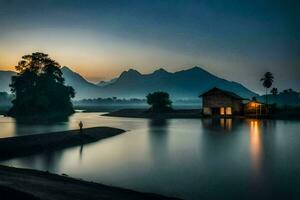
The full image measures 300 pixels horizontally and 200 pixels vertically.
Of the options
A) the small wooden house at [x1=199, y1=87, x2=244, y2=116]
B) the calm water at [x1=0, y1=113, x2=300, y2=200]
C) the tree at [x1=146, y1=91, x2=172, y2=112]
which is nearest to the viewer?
the calm water at [x1=0, y1=113, x2=300, y2=200]

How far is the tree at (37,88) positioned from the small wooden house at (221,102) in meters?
53.8

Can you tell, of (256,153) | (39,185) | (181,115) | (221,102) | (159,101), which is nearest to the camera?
(39,185)

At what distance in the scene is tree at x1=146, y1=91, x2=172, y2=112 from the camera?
3852 inches

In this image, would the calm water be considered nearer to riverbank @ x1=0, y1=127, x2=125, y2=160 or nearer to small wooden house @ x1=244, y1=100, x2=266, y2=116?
riverbank @ x1=0, y1=127, x2=125, y2=160

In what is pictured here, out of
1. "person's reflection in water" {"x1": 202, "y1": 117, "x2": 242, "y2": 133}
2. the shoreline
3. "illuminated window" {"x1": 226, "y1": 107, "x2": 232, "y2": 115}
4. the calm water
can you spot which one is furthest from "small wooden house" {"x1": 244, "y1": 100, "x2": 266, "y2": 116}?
the calm water

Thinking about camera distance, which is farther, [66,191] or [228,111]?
[228,111]

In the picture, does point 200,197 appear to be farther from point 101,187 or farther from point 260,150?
point 260,150

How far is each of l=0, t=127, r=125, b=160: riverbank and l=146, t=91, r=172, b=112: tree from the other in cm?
5555

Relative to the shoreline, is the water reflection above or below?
below

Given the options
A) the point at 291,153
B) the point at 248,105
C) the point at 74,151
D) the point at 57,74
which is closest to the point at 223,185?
the point at 291,153

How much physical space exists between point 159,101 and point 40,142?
223 ft

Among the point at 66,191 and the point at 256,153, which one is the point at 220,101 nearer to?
the point at 256,153

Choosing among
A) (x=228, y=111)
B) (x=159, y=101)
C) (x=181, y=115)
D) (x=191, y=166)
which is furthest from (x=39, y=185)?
(x=159, y=101)

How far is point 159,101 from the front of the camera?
9925cm
